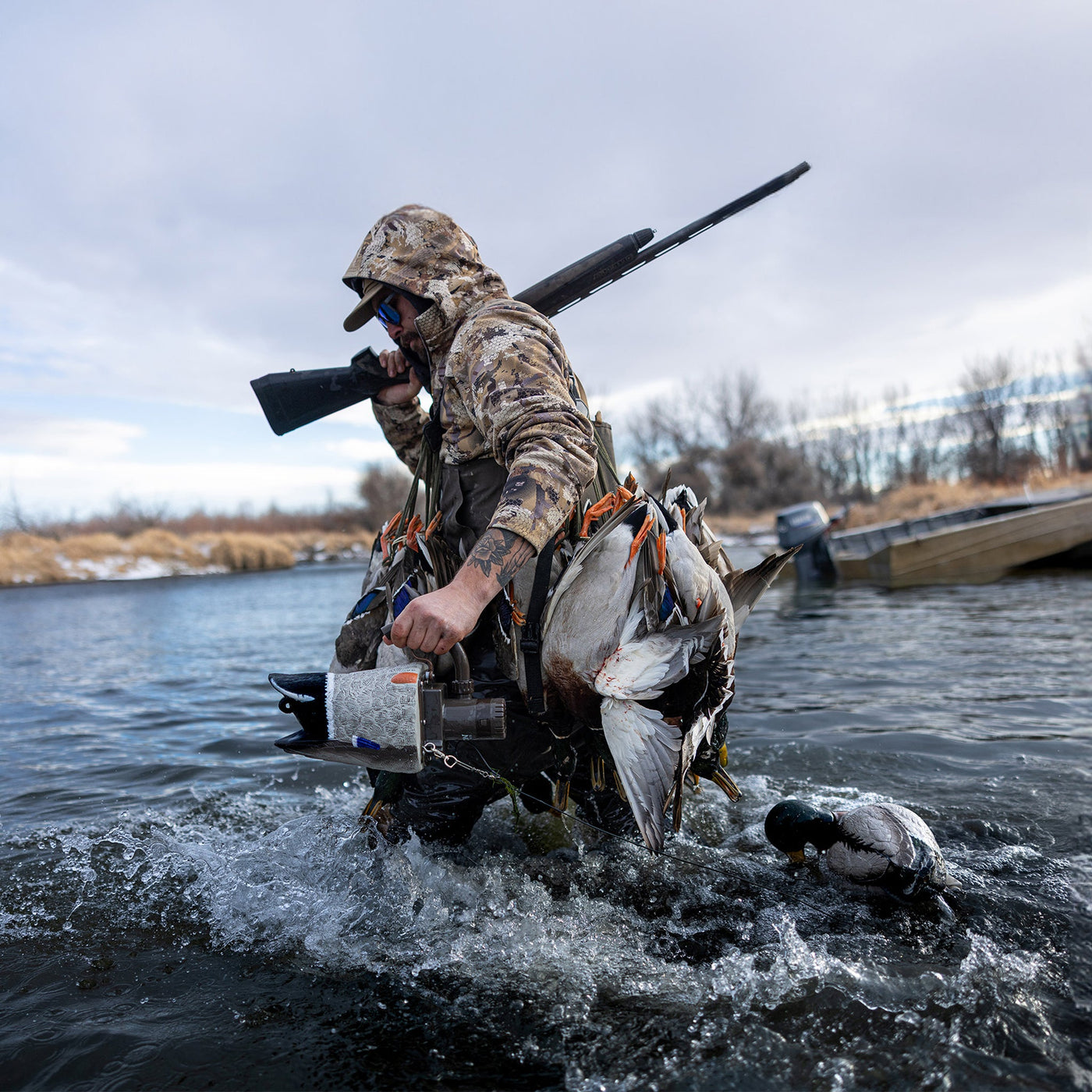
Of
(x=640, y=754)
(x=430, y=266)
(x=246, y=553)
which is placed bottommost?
(x=640, y=754)

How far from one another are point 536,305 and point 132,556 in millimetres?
40424

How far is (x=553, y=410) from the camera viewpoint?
2.42 metres

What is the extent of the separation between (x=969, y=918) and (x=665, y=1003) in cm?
130

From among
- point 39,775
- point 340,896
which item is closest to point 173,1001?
point 340,896

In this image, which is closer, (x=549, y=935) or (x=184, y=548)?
(x=549, y=935)

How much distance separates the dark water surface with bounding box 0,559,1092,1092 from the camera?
7.41 feet

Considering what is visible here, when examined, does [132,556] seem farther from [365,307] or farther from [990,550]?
[365,307]

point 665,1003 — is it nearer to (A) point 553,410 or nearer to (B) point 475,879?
(B) point 475,879

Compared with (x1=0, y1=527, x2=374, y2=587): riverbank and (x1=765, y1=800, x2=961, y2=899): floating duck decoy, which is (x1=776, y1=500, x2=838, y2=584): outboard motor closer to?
(x1=765, y1=800, x2=961, y2=899): floating duck decoy

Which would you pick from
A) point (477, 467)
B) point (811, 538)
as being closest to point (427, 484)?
point (477, 467)

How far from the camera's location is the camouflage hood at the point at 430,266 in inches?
112

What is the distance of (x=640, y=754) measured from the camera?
241 centimetres

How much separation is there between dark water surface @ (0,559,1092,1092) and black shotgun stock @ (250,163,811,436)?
2.11 meters

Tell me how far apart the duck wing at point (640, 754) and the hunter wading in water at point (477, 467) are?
15.3 inches
